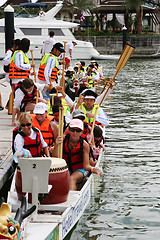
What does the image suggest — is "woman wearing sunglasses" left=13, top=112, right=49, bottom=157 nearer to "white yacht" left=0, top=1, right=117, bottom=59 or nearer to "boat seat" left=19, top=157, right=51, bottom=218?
"boat seat" left=19, top=157, right=51, bottom=218

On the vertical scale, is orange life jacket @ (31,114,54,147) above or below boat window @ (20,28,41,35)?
below

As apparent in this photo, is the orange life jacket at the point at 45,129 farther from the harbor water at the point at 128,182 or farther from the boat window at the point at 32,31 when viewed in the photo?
the boat window at the point at 32,31

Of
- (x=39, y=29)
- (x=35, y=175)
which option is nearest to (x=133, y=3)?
(x=39, y=29)

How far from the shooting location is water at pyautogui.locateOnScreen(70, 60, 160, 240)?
7718 mm

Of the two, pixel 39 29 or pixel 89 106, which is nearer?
pixel 89 106

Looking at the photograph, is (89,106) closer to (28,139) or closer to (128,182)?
(128,182)

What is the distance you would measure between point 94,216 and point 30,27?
104 feet

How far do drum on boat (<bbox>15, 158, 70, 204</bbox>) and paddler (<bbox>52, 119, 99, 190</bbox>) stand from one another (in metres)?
0.94

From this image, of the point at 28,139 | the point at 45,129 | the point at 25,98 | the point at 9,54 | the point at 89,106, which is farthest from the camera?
the point at 9,54

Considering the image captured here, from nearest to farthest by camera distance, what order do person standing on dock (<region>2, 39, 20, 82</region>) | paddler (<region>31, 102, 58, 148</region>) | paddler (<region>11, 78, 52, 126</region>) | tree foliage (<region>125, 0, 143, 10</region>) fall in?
paddler (<region>31, 102, 58, 148</region>)
paddler (<region>11, 78, 52, 126</region>)
person standing on dock (<region>2, 39, 20, 82</region>)
tree foliage (<region>125, 0, 143, 10</region>)

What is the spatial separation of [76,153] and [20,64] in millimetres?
4098

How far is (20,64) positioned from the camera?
11555 millimetres

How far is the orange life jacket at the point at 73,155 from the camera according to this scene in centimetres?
791

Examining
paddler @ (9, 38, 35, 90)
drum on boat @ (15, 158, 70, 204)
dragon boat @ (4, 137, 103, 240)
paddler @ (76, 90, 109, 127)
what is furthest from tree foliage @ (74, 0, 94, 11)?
drum on boat @ (15, 158, 70, 204)
